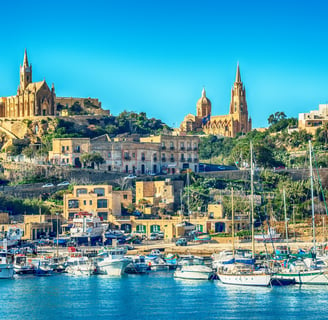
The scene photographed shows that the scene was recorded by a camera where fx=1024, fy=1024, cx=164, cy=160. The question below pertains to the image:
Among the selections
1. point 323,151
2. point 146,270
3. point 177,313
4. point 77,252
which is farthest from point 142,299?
point 323,151

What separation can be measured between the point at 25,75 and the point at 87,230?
43.6m

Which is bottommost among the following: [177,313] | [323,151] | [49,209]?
[177,313]

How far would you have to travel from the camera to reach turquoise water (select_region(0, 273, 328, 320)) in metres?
52.2

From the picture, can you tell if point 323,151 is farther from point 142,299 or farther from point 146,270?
point 142,299

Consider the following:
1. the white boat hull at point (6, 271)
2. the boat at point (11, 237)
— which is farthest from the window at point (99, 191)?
the white boat hull at point (6, 271)

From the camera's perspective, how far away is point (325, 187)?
97500 millimetres

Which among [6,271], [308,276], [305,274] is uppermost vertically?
[6,271]

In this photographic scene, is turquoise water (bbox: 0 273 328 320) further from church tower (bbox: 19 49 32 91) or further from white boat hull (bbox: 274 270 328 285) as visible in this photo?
church tower (bbox: 19 49 32 91)

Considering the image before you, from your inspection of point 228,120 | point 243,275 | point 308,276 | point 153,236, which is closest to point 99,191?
point 153,236

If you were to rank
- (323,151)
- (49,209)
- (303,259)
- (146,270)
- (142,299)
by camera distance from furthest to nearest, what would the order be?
(323,151) < (49,209) < (146,270) < (303,259) < (142,299)

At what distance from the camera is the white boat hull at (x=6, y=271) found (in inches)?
2621

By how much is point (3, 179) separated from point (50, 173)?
443 cm

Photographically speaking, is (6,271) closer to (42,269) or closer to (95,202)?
(42,269)

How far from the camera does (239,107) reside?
157125 millimetres
